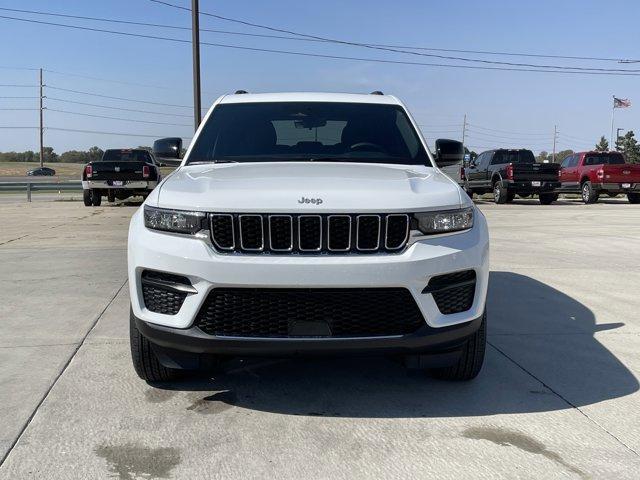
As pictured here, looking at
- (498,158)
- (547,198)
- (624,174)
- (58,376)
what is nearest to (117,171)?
(498,158)

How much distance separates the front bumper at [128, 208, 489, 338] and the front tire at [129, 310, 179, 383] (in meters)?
0.29

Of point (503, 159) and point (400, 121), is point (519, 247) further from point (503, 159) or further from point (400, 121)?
point (503, 159)

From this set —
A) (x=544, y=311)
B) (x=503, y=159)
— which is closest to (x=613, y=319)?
(x=544, y=311)

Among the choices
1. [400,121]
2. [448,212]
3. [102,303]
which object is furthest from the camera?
[102,303]

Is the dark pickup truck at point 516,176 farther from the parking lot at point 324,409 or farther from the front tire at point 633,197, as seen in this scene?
the parking lot at point 324,409

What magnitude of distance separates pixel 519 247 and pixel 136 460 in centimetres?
819

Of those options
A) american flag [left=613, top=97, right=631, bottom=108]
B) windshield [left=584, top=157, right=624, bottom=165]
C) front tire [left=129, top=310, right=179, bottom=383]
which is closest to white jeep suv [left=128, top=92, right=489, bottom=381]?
front tire [left=129, top=310, right=179, bottom=383]

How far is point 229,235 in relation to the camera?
3098mm

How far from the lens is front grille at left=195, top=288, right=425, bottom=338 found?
3.04m

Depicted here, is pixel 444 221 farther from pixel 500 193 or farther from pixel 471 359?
pixel 500 193

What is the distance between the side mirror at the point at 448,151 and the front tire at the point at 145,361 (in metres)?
2.73

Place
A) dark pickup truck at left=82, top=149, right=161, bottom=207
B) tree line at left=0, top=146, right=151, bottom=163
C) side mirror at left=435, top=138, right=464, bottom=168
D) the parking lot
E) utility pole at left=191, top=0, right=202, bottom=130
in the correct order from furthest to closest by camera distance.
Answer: tree line at left=0, top=146, right=151, bottom=163 → utility pole at left=191, top=0, right=202, bottom=130 → dark pickup truck at left=82, top=149, right=161, bottom=207 → side mirror at left=435, top=138, right=464, bottom=168 → the parking lot

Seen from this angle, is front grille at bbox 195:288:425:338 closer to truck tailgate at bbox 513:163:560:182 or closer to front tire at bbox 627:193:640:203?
truck tailgate at bbox 513:163:560:182

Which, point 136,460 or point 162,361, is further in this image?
point 162,361
